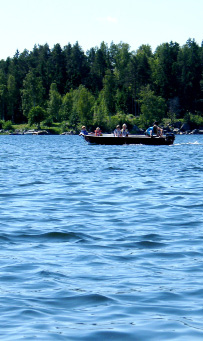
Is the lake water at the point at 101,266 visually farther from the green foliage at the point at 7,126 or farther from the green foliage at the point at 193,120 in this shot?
the green foliage at the point at 7,126

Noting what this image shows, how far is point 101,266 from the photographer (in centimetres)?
813

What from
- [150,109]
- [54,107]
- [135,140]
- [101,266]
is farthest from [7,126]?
[101,266]

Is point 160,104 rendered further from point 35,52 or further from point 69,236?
point 69,236

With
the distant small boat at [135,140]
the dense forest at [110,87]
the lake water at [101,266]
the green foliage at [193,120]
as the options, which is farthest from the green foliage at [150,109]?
the lake water at [101,266]

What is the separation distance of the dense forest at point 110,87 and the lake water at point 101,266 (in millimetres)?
103510

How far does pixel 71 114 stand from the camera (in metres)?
131

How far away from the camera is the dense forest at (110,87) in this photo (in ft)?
416

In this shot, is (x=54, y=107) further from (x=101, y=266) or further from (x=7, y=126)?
(x=101, y=266)

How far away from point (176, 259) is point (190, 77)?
455ft

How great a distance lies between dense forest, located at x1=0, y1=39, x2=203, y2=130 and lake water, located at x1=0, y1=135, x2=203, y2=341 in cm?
10351

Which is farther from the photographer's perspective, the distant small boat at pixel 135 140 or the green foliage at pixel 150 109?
the green foliage at pixel 150 109

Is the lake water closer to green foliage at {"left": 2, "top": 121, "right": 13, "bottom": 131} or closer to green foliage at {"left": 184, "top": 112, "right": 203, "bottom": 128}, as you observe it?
green foliage at {"left": 184, "top": 112, "right": 203, "bottom": 128}

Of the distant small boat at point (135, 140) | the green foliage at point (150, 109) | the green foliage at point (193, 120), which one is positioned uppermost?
the green foliage at point (150, 109)

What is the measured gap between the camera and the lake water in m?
5.96
